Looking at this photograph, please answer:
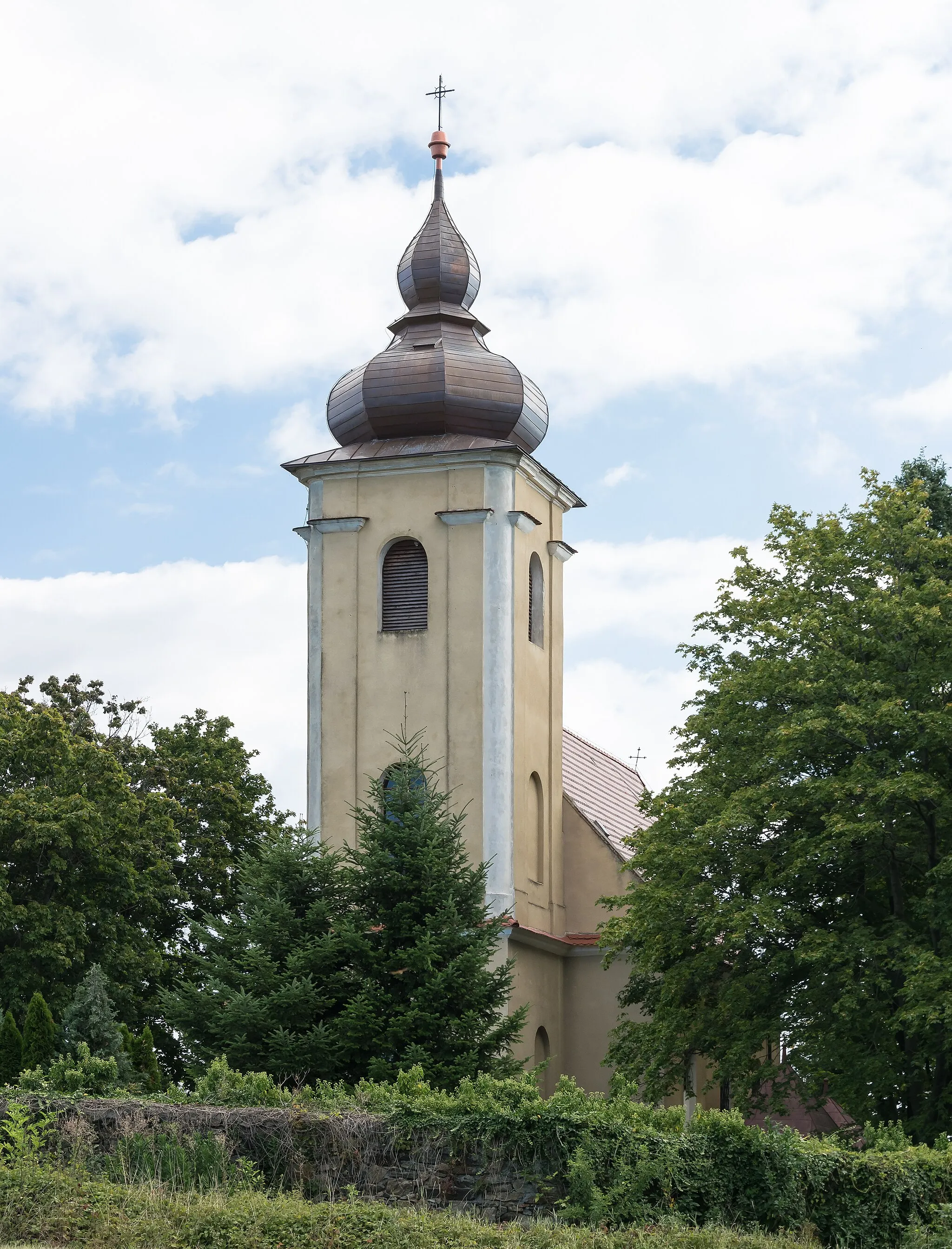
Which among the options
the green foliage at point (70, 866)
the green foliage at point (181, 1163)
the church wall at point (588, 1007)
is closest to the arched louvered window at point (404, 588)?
the church wall at point (588, 1007)

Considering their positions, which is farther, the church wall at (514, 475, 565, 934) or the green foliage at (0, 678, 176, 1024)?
the green foliage at (0, 678, 176, 1024)

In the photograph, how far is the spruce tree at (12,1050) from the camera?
29.1 meters

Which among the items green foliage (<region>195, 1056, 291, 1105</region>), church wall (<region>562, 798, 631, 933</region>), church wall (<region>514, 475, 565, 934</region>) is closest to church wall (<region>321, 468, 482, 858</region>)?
church wall (<region>514, 475, 565, 934</region>)

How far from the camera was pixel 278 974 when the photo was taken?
2209 cm

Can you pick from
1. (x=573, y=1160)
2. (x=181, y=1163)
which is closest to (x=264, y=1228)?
(x=181, y=1163)

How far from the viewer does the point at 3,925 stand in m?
33.0

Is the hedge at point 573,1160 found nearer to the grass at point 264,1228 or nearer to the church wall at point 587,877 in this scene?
the grass at point 264,1228

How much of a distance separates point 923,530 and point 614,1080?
26.8 ft

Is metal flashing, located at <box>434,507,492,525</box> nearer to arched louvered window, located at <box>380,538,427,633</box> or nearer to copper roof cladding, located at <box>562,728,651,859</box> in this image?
arched louvered window, located at <box>380,538,427,633</box>

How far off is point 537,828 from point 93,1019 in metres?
8.05

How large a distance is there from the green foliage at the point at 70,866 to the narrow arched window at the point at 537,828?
26.0ft

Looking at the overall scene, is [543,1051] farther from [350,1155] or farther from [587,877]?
[350,1155]

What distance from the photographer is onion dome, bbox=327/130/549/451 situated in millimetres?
31594

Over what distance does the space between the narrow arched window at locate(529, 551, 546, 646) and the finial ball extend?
8446 millimetres
